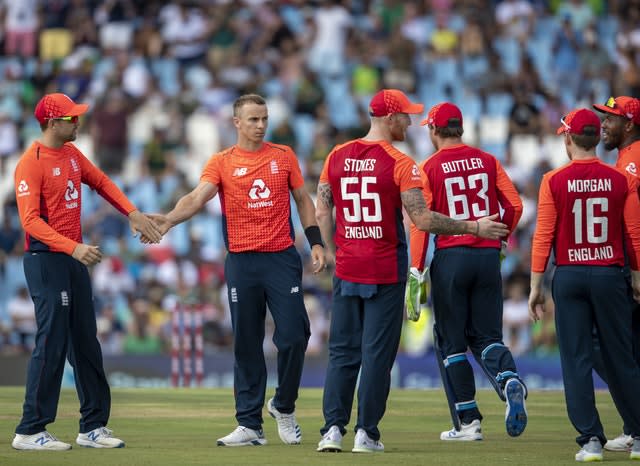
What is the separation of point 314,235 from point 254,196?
61 centimetres

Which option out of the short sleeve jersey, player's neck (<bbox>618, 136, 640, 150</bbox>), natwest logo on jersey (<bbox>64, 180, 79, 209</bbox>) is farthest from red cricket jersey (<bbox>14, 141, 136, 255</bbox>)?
player's neck (<bbox>618, 136, 640, 150</bbox>)

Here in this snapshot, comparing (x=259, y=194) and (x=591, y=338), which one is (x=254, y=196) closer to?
(x=259, y=194)

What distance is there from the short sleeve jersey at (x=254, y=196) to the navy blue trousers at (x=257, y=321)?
12 cm

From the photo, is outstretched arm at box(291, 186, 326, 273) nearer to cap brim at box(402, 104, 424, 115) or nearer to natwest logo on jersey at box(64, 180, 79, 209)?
cap brim at box(402, 104, 424, 115)

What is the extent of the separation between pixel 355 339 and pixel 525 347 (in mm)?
11397

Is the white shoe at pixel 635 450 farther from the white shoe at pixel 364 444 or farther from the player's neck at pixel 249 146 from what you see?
the player's neck at pixel 249 146

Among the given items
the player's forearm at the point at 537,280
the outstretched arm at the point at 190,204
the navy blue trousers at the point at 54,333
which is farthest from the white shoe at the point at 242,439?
the player's forearm at the point at 537,280

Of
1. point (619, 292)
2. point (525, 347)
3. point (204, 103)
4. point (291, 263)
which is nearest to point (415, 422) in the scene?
point (291, 263)

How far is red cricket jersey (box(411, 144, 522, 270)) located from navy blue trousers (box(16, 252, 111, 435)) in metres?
2.78

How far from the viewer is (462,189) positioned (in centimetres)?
1216

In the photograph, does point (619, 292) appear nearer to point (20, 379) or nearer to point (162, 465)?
point (162, 465)

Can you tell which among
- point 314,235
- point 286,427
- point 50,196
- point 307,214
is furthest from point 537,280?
point 50,196

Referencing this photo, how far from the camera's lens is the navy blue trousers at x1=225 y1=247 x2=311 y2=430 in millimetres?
11688

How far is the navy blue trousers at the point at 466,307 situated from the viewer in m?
12.2
